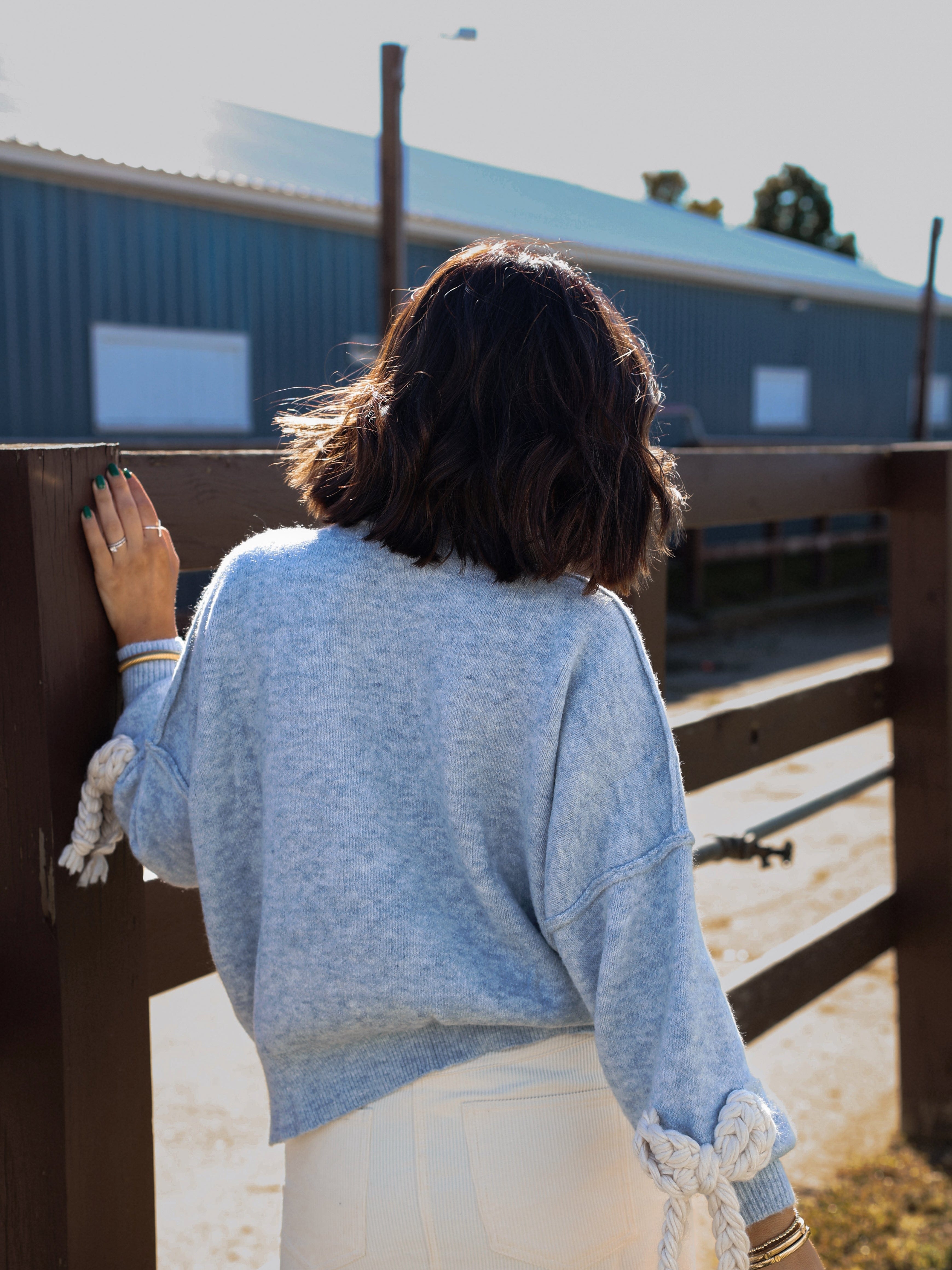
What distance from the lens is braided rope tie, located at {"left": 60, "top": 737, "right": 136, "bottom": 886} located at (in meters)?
1.34

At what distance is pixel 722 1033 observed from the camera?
1.14 metres

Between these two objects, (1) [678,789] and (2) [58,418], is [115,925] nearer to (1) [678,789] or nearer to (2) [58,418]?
(1) [678,789]

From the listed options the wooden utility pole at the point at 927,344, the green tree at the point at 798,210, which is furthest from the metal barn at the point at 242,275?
the green tree at the point at 798,210

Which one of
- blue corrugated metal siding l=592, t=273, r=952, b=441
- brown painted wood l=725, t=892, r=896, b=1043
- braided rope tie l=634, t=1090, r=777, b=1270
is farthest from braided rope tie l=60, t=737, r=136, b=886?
blue corrugated metal siding l=592, t=273, r=952, b=441

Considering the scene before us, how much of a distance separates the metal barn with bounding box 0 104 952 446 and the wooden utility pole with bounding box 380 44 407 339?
0.91 metres

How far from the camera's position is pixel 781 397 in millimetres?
18031

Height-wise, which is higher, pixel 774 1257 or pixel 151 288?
pixel 151 288

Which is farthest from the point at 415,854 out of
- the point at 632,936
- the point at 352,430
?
the point at 352,430

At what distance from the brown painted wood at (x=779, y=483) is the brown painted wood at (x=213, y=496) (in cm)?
99

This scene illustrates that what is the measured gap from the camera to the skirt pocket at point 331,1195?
3.92ft

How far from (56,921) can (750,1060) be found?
2.96 m

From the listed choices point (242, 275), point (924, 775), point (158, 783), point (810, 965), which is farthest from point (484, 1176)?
point (242, 275)

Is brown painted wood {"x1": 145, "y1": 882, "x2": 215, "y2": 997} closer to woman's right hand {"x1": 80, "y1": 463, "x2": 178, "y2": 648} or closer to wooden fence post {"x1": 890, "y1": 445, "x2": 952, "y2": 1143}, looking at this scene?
woman's right hand {"x1": 80, "y1": 463, "x2": 178, "y2": 648}

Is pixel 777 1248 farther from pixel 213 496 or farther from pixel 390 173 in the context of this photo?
pixel 390 173
